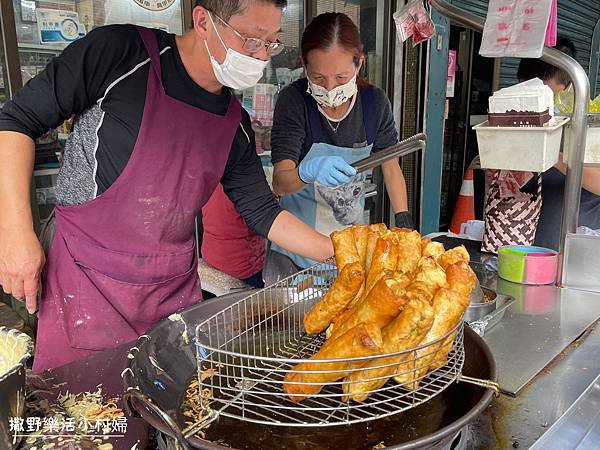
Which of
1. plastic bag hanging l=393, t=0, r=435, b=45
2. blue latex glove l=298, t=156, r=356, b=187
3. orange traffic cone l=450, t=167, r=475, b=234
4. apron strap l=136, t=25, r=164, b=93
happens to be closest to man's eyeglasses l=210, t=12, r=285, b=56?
apron strap l=136, t=25, r=164, b=93

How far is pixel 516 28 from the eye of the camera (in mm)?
1860

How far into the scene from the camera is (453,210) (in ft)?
23.8

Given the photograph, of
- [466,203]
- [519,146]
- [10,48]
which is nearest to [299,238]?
[519,146]

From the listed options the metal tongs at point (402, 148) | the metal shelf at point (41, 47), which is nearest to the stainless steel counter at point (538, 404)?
the metal tongs at point (402, 148)

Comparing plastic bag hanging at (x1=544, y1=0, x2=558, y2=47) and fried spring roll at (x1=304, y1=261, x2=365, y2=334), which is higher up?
plastic bag hanging at (x1=544, y1=0, x2=558, y2=47)

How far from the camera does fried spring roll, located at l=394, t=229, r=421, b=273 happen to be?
1.30 metres

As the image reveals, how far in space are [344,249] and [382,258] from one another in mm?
123

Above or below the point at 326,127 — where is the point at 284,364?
below

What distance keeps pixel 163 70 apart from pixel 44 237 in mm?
781

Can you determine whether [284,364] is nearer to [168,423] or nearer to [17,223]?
[168,423]

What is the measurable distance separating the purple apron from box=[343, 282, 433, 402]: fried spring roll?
1.01 metres

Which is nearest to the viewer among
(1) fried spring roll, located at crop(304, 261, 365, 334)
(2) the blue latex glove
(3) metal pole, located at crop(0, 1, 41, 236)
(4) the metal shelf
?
(1) fried spring roll, located at crop(304, 261, 365, 334)

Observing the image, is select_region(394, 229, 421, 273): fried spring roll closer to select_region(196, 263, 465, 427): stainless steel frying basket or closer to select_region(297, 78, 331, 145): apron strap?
select_region(196, 263, 465, 427): stainless steel frying basket

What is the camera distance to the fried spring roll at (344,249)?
1370 mm
